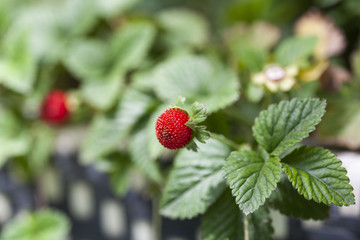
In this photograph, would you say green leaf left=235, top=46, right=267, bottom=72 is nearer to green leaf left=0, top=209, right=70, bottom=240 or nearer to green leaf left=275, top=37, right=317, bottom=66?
green leaf left=275, top=37, right=317, bottom=66

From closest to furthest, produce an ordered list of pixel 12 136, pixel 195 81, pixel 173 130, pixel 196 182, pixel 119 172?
pixel 173 130 < pixel 196 182 < pixel 195 81 < pixel 119 172 < pixel 12 136

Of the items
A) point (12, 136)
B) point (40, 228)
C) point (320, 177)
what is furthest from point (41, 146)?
point (320, 177)

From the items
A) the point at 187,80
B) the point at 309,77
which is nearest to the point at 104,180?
the point at 187,80

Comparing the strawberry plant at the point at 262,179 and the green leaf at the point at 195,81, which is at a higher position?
the green leaf at the point at 195,81

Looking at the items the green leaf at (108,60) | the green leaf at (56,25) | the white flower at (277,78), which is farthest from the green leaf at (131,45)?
the white flower at (277,78)

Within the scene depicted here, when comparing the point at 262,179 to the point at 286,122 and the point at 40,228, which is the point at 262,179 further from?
the point at 40,228

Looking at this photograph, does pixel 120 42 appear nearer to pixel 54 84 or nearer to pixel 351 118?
pixel 54 84

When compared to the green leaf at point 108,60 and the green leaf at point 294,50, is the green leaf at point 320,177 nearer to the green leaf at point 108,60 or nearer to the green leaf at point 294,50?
the green leaf at point 294,50
